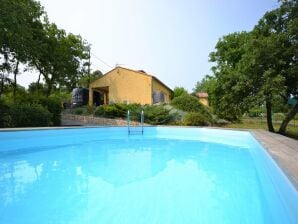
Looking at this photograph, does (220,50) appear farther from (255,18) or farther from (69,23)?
(69,23)

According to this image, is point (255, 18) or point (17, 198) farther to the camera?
point (255, 18)

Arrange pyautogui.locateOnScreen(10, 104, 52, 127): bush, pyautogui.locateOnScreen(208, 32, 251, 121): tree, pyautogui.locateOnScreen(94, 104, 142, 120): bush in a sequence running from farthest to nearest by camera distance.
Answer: pyautogui.locateOnScreen(94, 104, 142, 120): bush → pyautogui.locateOnScreen(208, 32, 251, 121): tree → pyautogui.locateOnScreen(10, 104, 52, 127): bush

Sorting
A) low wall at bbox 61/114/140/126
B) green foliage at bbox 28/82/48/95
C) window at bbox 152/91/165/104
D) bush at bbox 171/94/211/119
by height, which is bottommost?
low wall at bbox 61/114/140/126

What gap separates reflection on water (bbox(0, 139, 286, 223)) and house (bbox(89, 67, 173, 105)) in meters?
16.3

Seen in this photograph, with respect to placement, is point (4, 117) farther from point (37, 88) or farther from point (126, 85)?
point (37, 88)

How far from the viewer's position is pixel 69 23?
23406mm

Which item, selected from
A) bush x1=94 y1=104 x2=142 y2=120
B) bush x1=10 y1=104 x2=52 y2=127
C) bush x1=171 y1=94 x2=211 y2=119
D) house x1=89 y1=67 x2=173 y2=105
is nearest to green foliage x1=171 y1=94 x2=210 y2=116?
bush x1=171 y1=94 x2=211 y2=119

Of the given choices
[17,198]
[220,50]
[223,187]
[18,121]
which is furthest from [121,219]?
[220,50]

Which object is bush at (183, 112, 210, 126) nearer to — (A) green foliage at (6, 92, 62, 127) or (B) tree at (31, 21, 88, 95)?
(A) green foliage at (6, 92, 62, 127)

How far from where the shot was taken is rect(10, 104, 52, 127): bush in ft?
41.1

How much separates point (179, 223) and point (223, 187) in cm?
179

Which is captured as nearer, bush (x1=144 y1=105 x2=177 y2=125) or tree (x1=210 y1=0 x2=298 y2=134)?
tree (x1=210 y1=0 x2=298 y2=134)

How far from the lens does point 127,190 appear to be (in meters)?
4.05

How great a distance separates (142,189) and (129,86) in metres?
20.2
